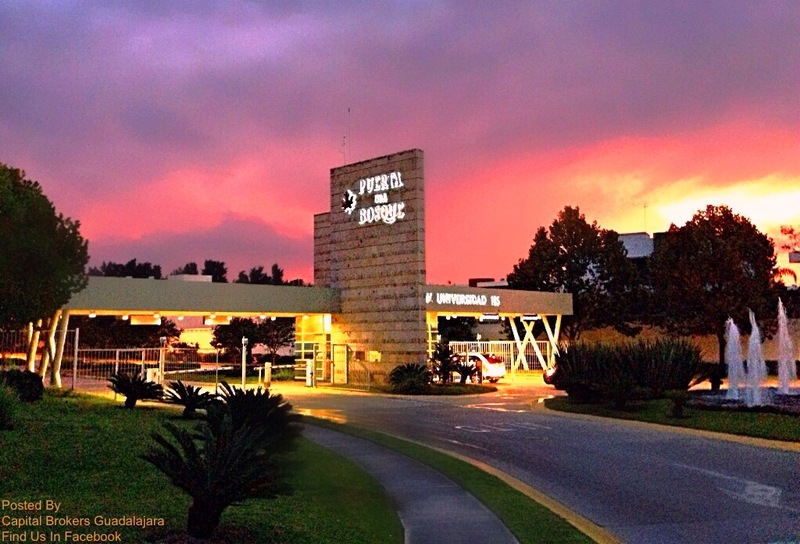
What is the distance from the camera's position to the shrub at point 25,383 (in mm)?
21031

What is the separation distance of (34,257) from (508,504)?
20.2 m

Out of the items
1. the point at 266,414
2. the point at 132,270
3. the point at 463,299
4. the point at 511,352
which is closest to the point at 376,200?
the point at 463,299

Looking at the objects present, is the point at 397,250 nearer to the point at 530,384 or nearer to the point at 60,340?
the point at 530,384

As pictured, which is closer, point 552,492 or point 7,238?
point 552,492

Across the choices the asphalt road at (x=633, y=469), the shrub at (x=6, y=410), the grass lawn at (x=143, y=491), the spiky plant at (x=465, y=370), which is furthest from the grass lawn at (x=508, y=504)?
the spiky plant at (x=465, y=370)

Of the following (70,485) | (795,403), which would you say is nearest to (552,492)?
(70,485)

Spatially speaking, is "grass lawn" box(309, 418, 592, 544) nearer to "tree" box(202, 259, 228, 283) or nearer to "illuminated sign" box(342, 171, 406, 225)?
"illuminated sign" box(342, 171, 406, 225)

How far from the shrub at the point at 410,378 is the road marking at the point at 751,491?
22006 mm

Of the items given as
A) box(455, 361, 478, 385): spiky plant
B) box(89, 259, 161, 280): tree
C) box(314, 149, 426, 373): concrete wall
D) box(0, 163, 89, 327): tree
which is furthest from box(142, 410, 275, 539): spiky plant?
box(89, 259, 161, 280): tree

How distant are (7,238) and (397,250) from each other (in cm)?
1920

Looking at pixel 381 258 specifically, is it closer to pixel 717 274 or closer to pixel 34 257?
pixel 34 257

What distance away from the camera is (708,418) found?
22.4 m

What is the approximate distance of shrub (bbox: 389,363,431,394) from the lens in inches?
1391

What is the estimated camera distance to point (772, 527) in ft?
32.0
